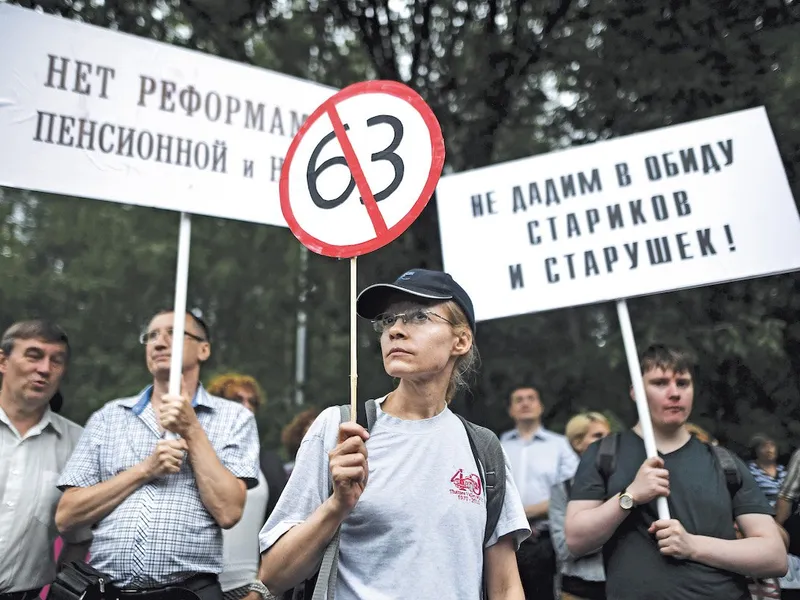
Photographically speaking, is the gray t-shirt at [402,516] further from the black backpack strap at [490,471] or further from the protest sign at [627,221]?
the protest sign at [627,221]

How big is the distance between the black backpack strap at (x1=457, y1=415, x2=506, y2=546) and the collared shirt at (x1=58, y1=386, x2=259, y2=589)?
120cm

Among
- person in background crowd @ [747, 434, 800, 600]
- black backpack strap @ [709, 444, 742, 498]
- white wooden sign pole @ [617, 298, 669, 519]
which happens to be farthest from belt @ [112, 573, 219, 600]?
person in background crowd @ [747, 434, 800, 600]

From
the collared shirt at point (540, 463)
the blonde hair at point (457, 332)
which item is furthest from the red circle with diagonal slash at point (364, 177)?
the collared shirt at point (540, 463)

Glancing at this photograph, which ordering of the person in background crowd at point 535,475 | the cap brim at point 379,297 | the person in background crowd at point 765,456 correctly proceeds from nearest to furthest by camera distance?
the cap brim at point 379,297
the person in background crowd at point 535,475
the person in background crowd at point 765,456

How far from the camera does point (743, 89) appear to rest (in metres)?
5.81

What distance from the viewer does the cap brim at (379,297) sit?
229 cm

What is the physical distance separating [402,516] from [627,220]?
7.73ft

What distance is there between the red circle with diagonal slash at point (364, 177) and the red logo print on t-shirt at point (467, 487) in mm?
663

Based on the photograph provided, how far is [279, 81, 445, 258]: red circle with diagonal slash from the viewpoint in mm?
2305

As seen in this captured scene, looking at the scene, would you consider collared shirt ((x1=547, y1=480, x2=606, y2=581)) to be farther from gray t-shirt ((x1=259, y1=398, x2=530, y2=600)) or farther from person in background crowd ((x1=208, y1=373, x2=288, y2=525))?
gray t-shirt ((x1=259, y1=398, x2=530, y2=600))

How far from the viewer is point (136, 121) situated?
365 cm

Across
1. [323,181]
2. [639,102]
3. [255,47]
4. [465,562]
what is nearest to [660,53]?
[639,102]

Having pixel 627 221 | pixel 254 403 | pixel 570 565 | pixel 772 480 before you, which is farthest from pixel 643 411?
pixel 254 403

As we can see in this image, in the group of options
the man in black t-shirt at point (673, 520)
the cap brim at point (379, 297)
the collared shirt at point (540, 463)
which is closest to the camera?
the cap brim at point (379, 297)
